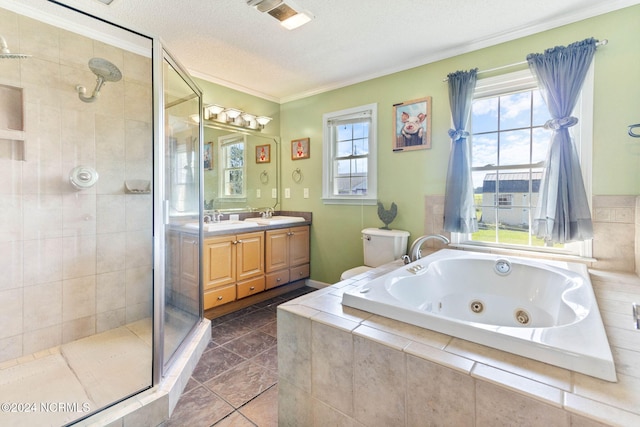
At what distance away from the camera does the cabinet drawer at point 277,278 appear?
10.1 ft

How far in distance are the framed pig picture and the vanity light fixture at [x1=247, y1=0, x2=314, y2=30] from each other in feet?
3.99

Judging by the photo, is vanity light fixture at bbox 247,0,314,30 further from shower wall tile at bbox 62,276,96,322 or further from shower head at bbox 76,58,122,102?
shower wall tile at bbox 62,276,96,322

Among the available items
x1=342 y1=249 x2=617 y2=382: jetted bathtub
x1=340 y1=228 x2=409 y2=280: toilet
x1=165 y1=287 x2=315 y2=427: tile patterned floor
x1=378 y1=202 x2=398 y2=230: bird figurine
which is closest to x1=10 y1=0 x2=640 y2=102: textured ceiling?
x1=378 y1=202 x2=398 y2=230: bird figurine

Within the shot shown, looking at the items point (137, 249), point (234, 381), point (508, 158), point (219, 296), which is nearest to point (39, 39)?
point (137, 249)

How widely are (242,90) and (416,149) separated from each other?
2072mm

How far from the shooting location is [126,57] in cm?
231

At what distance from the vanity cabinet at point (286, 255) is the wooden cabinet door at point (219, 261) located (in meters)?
0.42

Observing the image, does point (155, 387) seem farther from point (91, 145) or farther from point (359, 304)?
point (91, 145)

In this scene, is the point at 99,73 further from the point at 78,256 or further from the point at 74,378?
the point at 74,378

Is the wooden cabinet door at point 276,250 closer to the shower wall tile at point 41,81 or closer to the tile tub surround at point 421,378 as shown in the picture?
the tile tub surround at point 421,378

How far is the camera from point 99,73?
7.07 ft

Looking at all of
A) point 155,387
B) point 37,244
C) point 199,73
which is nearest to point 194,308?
point 155,387

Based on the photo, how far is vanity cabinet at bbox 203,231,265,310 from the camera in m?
2.54

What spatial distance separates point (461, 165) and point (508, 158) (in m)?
0.38
